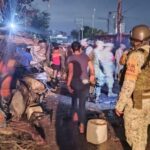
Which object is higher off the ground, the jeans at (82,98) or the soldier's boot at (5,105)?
the jeans at (82,98)

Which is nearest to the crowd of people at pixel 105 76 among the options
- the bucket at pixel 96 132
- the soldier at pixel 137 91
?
the soldier at pixel 137 91

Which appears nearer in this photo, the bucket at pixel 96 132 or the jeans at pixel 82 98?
the bucket at pixel 96 132

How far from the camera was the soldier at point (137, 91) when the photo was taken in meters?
4.91

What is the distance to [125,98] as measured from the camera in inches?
196

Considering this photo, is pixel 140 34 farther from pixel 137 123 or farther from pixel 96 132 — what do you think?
pixel 96 132

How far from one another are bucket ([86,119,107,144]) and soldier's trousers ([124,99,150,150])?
6.91ft

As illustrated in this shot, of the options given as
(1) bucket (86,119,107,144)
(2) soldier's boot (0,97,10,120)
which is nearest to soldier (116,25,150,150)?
(1) bucket (86,119,107,144)

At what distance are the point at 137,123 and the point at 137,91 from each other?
453mm

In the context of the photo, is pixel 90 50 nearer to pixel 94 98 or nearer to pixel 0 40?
pixel 94 98

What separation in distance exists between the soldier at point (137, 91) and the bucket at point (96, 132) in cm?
211

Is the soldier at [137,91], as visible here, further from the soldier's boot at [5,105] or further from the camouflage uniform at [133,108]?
the soldier's boot at [5,105]

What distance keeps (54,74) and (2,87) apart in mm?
5397

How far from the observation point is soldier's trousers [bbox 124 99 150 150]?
5184mm

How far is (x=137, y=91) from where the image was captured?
16.6 ft
